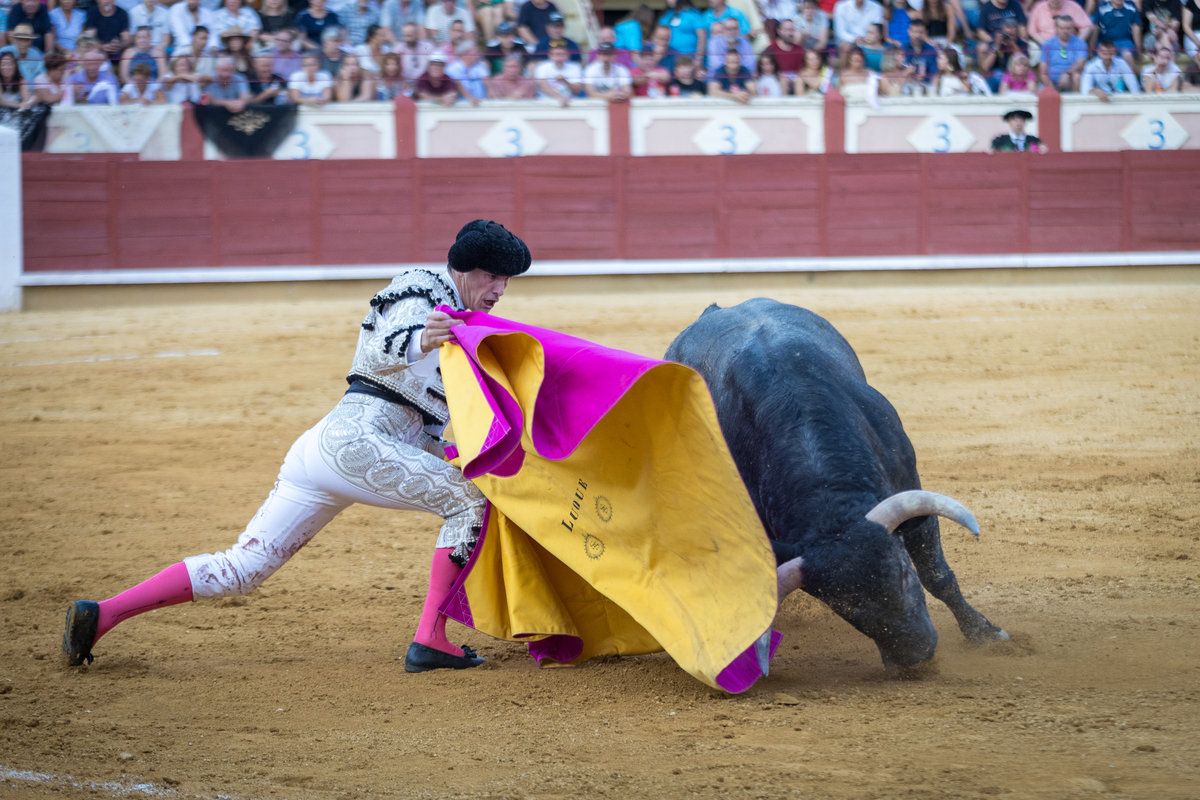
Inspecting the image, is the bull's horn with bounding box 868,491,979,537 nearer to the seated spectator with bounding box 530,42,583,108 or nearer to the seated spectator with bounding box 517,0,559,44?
the seated spectator with bounding box 530,42,583,108

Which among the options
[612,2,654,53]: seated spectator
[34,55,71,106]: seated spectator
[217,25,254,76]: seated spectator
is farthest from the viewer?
[612,2,654,53]: seated spectator

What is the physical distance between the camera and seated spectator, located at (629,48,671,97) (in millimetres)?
10164

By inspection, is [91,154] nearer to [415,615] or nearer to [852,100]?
[852,100]

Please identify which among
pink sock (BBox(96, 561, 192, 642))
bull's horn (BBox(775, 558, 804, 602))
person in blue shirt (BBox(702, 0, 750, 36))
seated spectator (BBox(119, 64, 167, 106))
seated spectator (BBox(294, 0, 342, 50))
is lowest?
pink sock (BBox(96, 561, 192, 642))

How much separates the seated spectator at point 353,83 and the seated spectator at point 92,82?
188 centimetres

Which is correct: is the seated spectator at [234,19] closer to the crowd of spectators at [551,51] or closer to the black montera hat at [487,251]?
the crowd of spectators at [551,51]

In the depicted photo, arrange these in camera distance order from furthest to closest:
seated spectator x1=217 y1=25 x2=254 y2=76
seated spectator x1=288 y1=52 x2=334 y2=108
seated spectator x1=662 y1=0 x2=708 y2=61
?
seated spectator x1=662 y1=0 x2=708 y2=61
seated spectator x1=288 y1=52 x2=334 y2=108
seated spectator x1=217 y1=25 x2=254 y2=76

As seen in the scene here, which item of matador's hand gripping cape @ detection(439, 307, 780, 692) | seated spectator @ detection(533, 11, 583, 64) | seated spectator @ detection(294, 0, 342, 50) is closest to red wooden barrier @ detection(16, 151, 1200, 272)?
seated spectator @ detection(533, 11, 583, 64)

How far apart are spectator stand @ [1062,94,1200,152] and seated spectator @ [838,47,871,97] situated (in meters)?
1.92

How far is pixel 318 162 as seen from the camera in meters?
9.89

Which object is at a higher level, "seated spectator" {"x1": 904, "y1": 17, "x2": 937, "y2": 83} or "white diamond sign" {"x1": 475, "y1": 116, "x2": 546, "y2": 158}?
"seated spectator" {"x1": 904, "y1": 17, "x2": 937, "y2": 83}

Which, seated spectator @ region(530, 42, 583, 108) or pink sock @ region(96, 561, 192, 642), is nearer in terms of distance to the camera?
pink sock @ region(96, 561, 192, 642)

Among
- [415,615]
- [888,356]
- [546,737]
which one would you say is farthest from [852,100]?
[546,737]

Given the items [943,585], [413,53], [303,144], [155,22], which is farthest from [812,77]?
[943,585]
